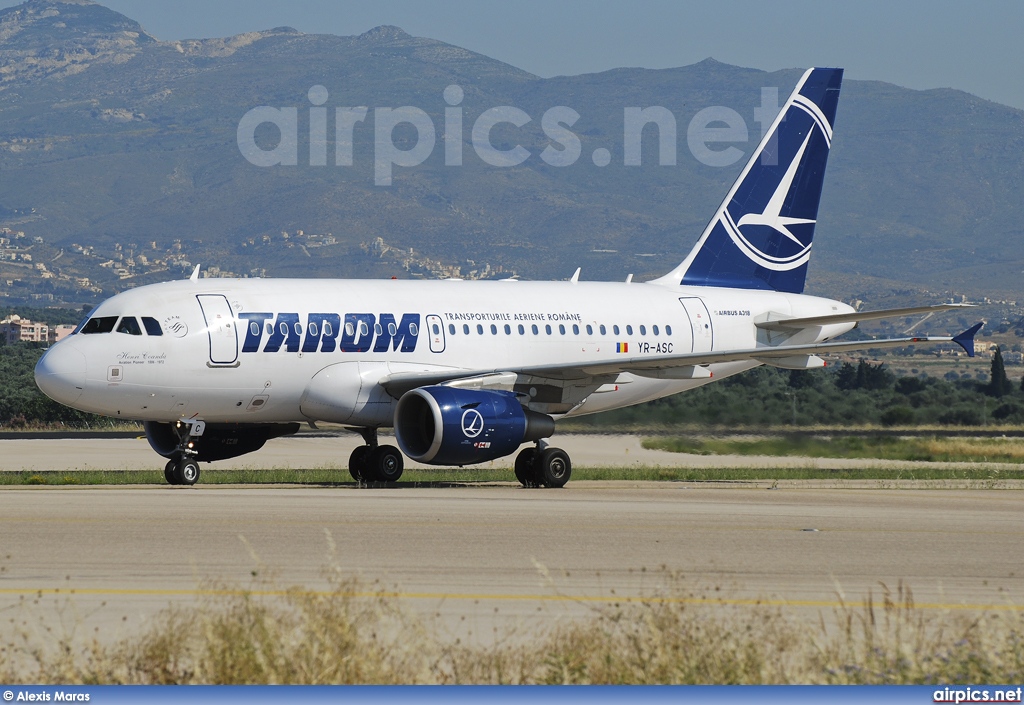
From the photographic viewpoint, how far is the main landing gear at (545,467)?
103 ft

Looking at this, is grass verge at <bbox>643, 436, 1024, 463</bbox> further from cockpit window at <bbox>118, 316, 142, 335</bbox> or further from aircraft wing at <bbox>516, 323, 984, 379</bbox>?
cockpit window at <bbox>118, 316, 142, 335</bbox>

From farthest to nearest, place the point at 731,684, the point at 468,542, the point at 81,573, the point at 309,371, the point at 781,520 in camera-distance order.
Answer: the point at 309,371 → the point at 781,520 → the point at 468,542 → the point at 81,573 → the point at 731,684

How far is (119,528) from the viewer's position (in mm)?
20453

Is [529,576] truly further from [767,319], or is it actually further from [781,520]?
[767,319]

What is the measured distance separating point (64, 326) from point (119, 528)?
15581cm

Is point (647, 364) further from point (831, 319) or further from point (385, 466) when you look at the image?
point (831, 319)

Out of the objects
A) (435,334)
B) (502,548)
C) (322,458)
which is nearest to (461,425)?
(435,334)

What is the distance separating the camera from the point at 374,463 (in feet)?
107

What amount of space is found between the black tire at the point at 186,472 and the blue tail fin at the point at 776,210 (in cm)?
1312

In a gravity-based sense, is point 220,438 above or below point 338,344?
below

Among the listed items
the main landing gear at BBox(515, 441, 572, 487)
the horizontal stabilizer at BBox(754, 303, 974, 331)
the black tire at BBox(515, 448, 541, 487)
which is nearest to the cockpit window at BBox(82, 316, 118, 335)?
the black tire at BBox(515, 448, 541, 487)

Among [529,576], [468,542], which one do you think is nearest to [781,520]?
[468,542]

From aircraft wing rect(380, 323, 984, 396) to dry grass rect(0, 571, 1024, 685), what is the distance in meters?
18.6

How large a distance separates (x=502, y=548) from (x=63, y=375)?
12560mm
